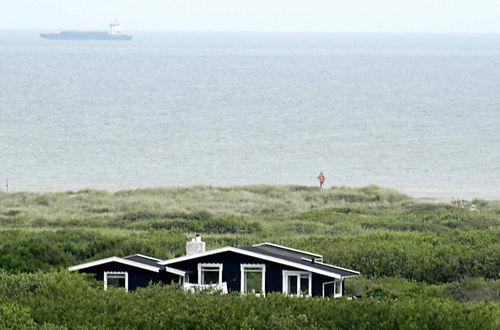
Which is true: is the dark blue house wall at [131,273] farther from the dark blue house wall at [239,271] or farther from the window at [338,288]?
the window at [338,288]

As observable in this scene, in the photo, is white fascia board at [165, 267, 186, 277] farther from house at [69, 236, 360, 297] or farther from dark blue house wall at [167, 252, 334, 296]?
dark blue house wall at [167, 252, 334, 296]

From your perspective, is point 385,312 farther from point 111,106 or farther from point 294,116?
point 111,106

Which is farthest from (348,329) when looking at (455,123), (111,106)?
(111,106)

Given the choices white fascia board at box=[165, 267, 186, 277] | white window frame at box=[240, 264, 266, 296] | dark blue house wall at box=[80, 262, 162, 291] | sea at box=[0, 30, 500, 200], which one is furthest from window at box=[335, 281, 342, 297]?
sea at box=[0, 30, 500, 200]

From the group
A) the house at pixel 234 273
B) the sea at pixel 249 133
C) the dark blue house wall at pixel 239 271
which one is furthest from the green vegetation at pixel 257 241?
the sea at pixel 249 133

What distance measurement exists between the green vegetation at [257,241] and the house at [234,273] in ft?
3.51

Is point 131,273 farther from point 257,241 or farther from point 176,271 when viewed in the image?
point 257,241

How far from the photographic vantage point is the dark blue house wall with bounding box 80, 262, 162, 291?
28688 millimetres

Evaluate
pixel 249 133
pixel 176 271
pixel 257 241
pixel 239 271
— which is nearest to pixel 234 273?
pixel 239 271

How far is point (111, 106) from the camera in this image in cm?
14400

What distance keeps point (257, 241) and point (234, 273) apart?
10.9m

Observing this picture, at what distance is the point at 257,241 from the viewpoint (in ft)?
128

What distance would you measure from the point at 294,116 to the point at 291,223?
86.6m

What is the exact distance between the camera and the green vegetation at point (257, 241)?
2338cm
